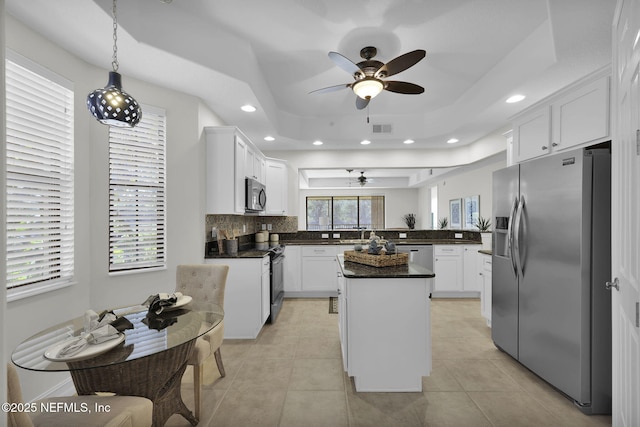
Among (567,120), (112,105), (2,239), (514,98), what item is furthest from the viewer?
(514,98)

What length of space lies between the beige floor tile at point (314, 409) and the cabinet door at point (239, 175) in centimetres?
192

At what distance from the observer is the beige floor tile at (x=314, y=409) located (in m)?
1.88

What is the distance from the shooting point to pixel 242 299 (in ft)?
10.5

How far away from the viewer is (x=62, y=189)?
7.04ft

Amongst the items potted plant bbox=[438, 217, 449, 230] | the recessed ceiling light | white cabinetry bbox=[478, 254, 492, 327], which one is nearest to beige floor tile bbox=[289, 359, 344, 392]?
white cabinetry bbox=[478, 254, 492, 327]

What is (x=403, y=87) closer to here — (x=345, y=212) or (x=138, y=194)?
(x=138, y=194)

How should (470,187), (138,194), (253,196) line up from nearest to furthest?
1. (138,194)
2. (253,196)
3. (470,187)

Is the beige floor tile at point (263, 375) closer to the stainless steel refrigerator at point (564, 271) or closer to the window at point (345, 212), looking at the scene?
the stainless steel refrigerator at point (564, 271)

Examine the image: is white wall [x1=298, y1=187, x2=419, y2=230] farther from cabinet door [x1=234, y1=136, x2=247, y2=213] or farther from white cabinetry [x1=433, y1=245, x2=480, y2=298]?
cabinet door [x1=234, y1=136, x2=247, y2=213]

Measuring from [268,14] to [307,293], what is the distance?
393 cm

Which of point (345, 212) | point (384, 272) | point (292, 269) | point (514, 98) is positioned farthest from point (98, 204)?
point (345, 212)

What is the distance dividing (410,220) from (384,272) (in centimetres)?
867

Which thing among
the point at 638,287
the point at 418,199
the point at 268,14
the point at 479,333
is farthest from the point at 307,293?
the point at 418,199

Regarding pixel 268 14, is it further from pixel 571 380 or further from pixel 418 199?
pixel 418 199
